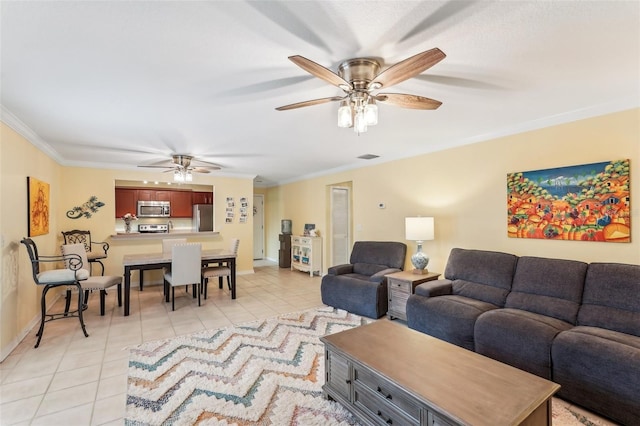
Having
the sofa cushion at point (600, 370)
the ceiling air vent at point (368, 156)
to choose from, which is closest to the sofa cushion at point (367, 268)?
the ceiling air vent at point (368, 156)

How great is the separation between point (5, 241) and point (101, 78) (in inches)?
77.9

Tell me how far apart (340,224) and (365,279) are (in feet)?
8.49

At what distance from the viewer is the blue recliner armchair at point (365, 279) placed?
386 centimetres

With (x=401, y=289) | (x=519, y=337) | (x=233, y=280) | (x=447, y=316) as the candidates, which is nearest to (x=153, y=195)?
(x=233, y=280)

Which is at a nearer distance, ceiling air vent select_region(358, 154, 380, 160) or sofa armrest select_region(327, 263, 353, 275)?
sofa armrest select_region(327, 263, 353, 275)

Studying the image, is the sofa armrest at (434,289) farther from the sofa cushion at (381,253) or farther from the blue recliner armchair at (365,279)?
the sofa cushion at (381,253)

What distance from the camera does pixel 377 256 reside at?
4570 millimetres

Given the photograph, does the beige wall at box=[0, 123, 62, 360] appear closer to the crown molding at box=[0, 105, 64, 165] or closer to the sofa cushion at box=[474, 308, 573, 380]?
the crown molding at box=[0, 105, 64, 165]

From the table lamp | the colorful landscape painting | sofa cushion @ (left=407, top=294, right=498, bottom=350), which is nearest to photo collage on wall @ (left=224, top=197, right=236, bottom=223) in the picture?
the table lamp

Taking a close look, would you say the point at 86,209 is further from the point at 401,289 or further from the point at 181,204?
the point at 401,289

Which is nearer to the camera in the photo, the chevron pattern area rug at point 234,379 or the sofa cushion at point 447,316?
the chevron pattern area rug at point 234,379

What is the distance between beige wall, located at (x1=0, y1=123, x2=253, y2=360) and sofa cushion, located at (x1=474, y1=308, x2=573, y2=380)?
435 centimetres

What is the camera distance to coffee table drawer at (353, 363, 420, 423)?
1.58m

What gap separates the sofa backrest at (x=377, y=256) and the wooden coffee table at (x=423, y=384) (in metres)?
2.10
